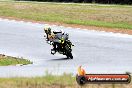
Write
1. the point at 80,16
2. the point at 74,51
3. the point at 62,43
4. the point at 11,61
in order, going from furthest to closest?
the point at 80,16 < the point at 74,51 < the point at 62,43 < the point at 11,61

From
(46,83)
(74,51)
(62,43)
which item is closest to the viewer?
(46,83)

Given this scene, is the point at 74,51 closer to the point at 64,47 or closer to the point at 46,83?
the point at 64,47

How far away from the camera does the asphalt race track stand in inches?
666

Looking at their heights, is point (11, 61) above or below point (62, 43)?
below

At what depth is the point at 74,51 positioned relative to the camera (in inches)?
945

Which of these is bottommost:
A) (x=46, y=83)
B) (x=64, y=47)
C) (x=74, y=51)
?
(x=74, y=51)

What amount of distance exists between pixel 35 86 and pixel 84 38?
58.6 feet

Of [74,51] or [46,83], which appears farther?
[74,51]

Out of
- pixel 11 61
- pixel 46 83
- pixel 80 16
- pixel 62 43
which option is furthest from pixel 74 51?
pixel 80 16

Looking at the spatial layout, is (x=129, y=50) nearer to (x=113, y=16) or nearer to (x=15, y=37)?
(x=15, y=37)

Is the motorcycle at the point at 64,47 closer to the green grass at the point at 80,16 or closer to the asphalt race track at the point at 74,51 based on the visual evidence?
the asphalt race track at the point at 74,51

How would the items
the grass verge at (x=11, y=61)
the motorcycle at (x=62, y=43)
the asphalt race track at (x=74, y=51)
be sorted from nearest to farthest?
the asphalt race track at (x=74, y=51), the grass verge at (x=11, y=61), the motorcycle at (x=62, y=43)

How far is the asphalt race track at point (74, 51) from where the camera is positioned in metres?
16.9

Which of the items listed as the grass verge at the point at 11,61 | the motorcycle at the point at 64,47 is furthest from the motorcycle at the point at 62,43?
the grass verge at the point at 11,61
